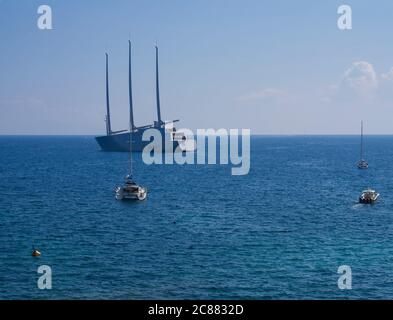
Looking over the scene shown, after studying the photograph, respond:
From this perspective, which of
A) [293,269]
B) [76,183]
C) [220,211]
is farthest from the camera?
[76,183]

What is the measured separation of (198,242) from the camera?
206 ft

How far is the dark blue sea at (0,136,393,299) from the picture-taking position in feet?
152

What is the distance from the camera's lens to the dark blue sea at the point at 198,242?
46.3 metres

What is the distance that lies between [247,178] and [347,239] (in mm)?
81668

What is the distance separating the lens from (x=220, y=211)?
87250 mm

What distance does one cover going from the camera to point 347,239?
65625mm

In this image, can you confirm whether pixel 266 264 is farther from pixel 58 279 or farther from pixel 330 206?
pixel 330 206

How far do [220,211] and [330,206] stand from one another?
67.5ft

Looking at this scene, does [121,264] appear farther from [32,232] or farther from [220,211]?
[220,211]

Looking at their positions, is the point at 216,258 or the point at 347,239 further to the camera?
the point at 347,239

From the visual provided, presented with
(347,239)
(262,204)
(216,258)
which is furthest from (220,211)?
(216,258)
